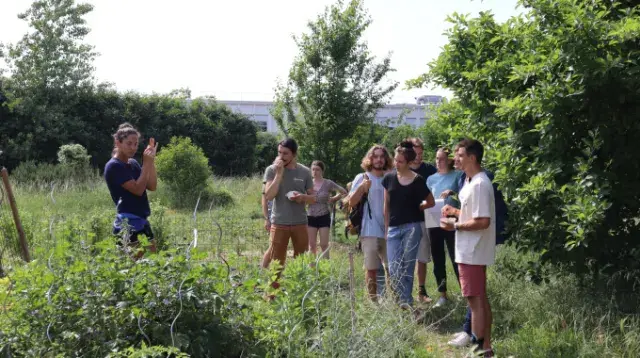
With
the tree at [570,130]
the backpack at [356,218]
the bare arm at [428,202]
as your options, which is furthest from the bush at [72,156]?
the tree at [570,130]

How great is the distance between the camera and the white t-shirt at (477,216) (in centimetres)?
473

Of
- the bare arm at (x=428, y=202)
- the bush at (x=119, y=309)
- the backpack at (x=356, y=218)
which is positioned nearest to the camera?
the bush at (x=119, y=309)

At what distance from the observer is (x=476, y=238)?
15.7 ft

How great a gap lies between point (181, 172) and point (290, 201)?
11.4 m

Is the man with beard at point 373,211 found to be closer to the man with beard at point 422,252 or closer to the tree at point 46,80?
the man with beard at point 422,252

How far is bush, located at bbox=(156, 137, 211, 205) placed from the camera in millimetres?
17516

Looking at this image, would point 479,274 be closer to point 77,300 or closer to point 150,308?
point 150,308

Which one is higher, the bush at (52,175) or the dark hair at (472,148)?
the dark hair at (472,148)

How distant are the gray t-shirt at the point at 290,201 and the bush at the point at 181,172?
11172 mm

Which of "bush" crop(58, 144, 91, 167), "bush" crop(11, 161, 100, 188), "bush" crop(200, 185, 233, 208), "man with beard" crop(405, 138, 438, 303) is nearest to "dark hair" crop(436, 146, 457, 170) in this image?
"man with beard" crop(405, 138, 438, 303)

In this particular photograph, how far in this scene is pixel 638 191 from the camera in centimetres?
531

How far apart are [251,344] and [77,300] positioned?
966mm

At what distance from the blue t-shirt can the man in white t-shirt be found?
265 cm

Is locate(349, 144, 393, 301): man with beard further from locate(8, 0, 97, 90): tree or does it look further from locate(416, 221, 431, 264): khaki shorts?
locate(8, 0, 97, 90): tree
